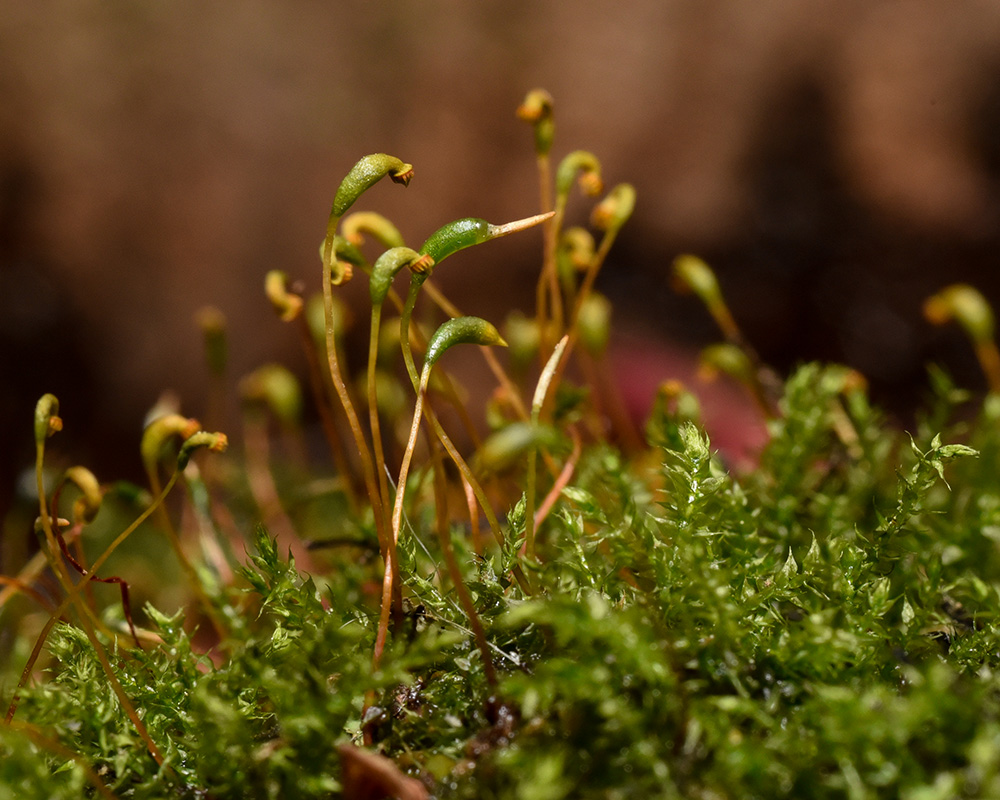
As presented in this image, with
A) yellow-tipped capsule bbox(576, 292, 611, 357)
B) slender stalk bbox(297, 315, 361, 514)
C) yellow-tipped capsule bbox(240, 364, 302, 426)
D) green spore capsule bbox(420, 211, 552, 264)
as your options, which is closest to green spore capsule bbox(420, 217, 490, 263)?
green spore capsule bbox(420, 211, 552, 264)

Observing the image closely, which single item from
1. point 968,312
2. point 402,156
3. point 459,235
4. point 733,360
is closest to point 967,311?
point 968,312

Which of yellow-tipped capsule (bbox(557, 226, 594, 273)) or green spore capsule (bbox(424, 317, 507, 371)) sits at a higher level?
green spore capsule (bbox(424, 317, 507, 371))

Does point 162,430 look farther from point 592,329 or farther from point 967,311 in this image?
point 967,311

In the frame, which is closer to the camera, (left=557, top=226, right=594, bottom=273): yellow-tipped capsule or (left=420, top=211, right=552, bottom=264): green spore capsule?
(left=420, top=211, right=552, bottom=264): green spore capsule

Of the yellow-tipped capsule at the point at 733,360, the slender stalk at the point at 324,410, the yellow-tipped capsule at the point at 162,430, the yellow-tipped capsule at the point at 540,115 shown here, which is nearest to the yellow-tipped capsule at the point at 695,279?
the yellow-tipped capsule at the point at 733,360

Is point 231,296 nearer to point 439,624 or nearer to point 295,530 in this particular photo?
point 295,530

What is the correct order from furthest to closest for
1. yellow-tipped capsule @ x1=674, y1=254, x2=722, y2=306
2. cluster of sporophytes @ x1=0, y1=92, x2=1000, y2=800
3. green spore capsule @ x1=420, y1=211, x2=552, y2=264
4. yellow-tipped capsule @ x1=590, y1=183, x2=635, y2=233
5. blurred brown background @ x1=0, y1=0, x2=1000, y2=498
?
blurred brown background @ x1=0, y1=0, x2=1000, y2=498 < yellow-tipped capsule @ x1=674, y1=254, x2=722, y2=306 < yellow-tipped capsule @ x1=590, y1=183, x2=635, y2=233 < green spore capsule @ x1=420, y1=211, x2=552, y2=264 < cluster of sporophytes @ x1=0, y1=92, x2=1000, y2=800

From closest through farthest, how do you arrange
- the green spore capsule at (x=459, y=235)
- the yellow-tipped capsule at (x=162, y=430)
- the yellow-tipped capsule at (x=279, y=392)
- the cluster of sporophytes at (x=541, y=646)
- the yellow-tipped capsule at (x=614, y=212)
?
the cluster of sporophytes at (x=541, y=646) → the green spore capsule at (x=459, y=235) → the yellow-tipped capsule at (x=162, y=430) → the yellow-tipped capsule at (x=614, y=212) → the yellow-tipped capsule at (x=279, y=392)

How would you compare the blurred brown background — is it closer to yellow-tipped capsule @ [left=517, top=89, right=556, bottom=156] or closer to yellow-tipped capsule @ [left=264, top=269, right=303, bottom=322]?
yellow-tipped capsule @ [left=517, top=89, right=556, bottom=156]

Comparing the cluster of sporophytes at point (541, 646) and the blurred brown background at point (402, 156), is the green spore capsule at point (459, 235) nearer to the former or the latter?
the cluster of sporophytes at point (541, 646)

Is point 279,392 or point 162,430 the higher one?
A: point 162,430
